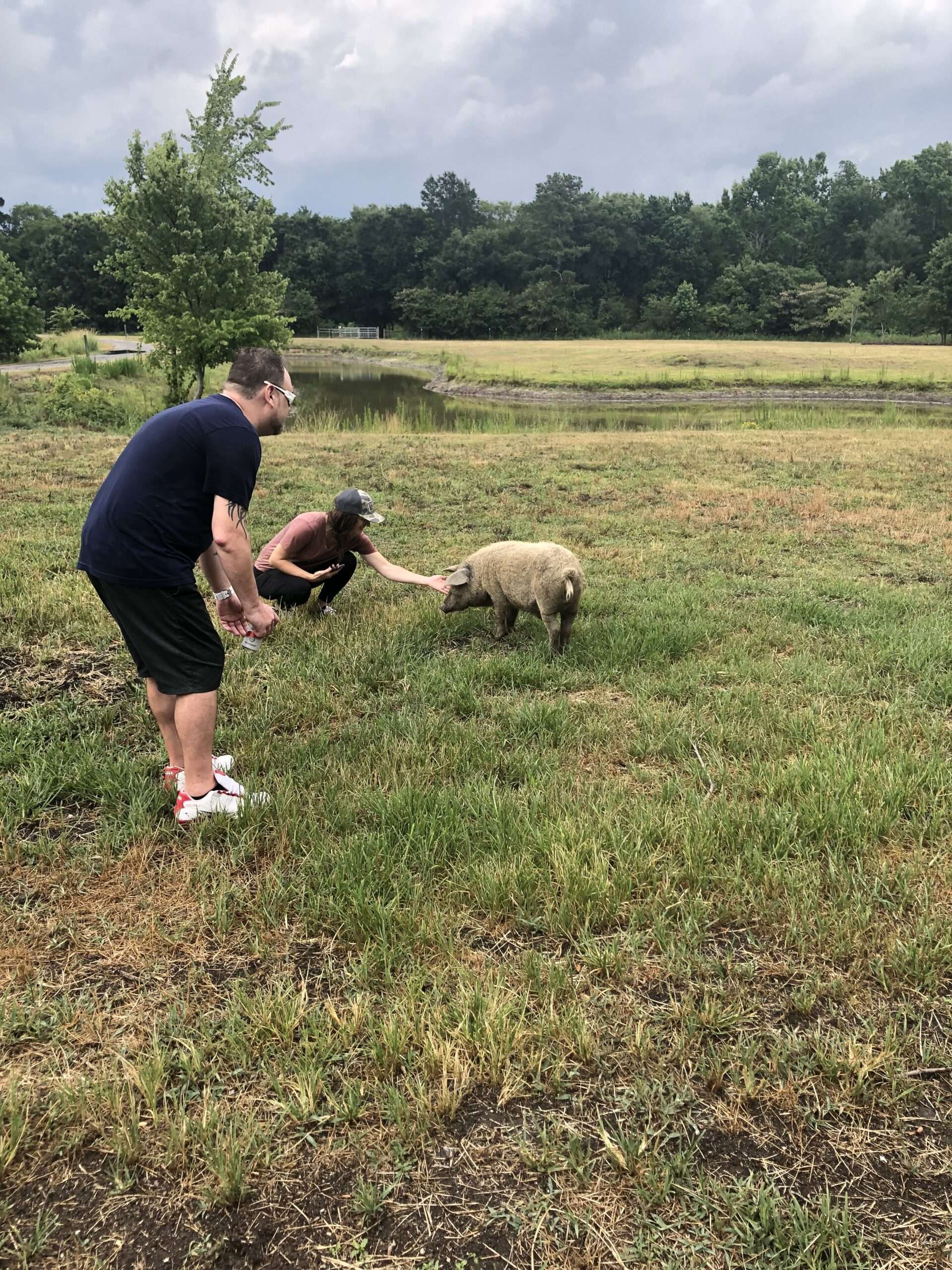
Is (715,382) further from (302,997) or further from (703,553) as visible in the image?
(302,997)

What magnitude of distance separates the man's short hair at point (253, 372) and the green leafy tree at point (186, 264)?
18.7 metres

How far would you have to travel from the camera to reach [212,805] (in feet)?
11.5

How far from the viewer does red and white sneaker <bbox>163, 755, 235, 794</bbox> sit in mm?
3688

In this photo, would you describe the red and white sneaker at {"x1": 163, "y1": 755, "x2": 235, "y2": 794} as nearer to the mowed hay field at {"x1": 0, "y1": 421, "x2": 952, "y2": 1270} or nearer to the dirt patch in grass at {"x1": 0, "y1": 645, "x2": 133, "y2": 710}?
the mowed hay field at {"x1": 0, "y1": 421, "x2": 952, "y2": 1270}

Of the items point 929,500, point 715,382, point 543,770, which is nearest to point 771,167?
point 715,382

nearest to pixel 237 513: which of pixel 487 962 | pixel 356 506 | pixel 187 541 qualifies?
pixel 187 541

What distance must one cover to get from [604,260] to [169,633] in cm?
10668

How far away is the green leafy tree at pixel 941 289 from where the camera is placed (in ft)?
201

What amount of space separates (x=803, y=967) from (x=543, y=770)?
1.54 m

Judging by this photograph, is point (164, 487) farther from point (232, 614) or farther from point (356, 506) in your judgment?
point (356, 506)

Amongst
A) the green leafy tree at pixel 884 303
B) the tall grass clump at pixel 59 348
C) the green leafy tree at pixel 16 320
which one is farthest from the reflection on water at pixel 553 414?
the green leafy tree at pixel 884 303

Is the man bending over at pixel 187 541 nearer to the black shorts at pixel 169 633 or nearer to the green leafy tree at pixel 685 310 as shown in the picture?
the black shorts at pixel 169 633

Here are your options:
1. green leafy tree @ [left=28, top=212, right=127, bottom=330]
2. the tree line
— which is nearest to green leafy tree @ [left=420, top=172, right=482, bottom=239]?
the tree line

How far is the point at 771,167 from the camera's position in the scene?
354 feet
